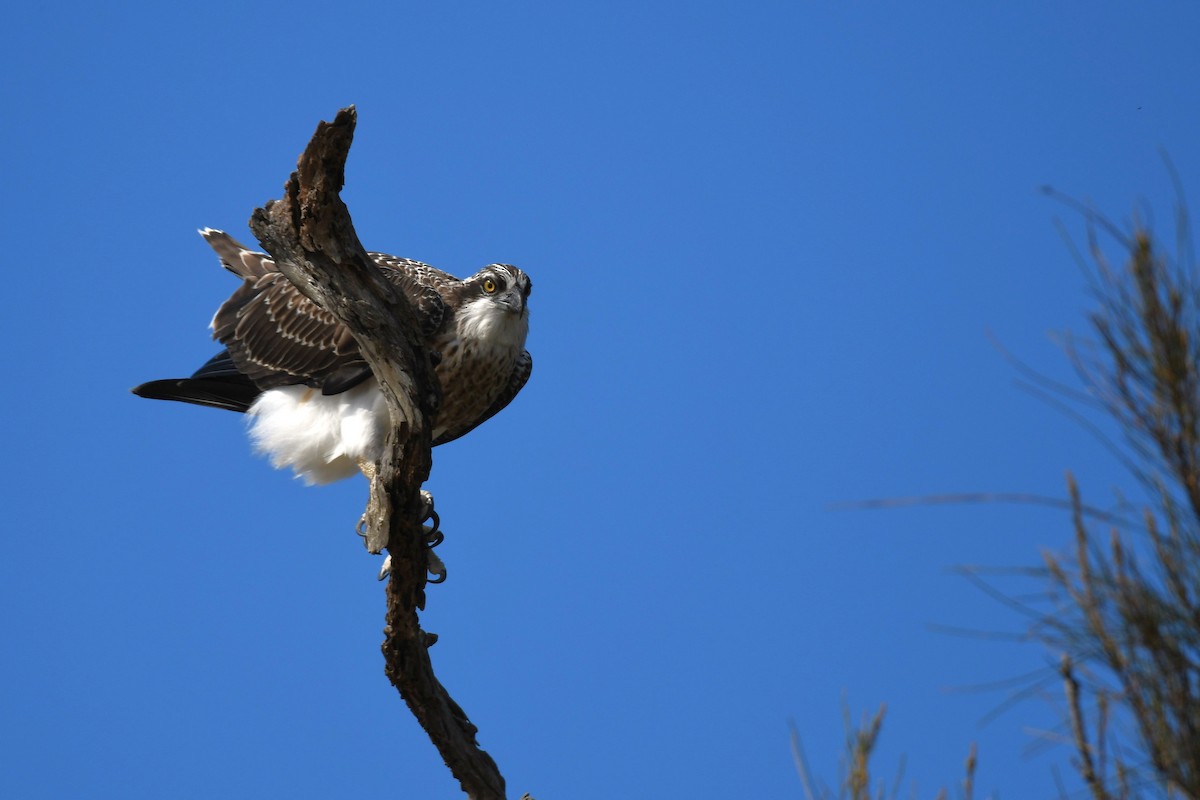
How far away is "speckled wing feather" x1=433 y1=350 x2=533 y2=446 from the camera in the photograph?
6820 millimetres

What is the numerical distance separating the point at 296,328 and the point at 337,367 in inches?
16.7

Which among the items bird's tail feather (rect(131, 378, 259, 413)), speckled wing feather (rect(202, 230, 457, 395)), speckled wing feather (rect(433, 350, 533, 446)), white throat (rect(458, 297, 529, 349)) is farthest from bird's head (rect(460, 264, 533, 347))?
bird's tail feather (rect(131, 378, 259, 413))

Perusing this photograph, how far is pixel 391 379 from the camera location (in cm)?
523

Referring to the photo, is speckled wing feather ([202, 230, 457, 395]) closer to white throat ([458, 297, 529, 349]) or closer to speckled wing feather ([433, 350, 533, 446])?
white throat ([458, 297, 529, 349])

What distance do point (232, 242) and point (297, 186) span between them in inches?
126

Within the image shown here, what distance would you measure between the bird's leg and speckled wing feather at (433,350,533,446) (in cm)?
85

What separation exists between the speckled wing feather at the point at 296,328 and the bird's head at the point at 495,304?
143mm

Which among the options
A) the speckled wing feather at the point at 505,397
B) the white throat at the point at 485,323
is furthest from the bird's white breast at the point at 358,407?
the speckled wing feather at the point at 505,397

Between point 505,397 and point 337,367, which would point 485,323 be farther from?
point 337,367

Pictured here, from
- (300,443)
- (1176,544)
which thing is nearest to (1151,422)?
(1176,544)

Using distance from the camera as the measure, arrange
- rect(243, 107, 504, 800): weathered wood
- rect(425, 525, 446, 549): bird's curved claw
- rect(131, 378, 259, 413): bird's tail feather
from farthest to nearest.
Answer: rect(131, 378, 259, 413): bird's tail feather
rect(425, 525, 446, 549): bird's curved claw
rect(243, 107, 504, 800): weathered wood

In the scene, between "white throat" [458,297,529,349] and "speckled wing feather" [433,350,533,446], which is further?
"speckled wing feather" [433,350,533,446]

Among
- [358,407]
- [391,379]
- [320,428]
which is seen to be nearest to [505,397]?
A: [358,407]

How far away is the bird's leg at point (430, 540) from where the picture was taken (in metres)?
5.72
